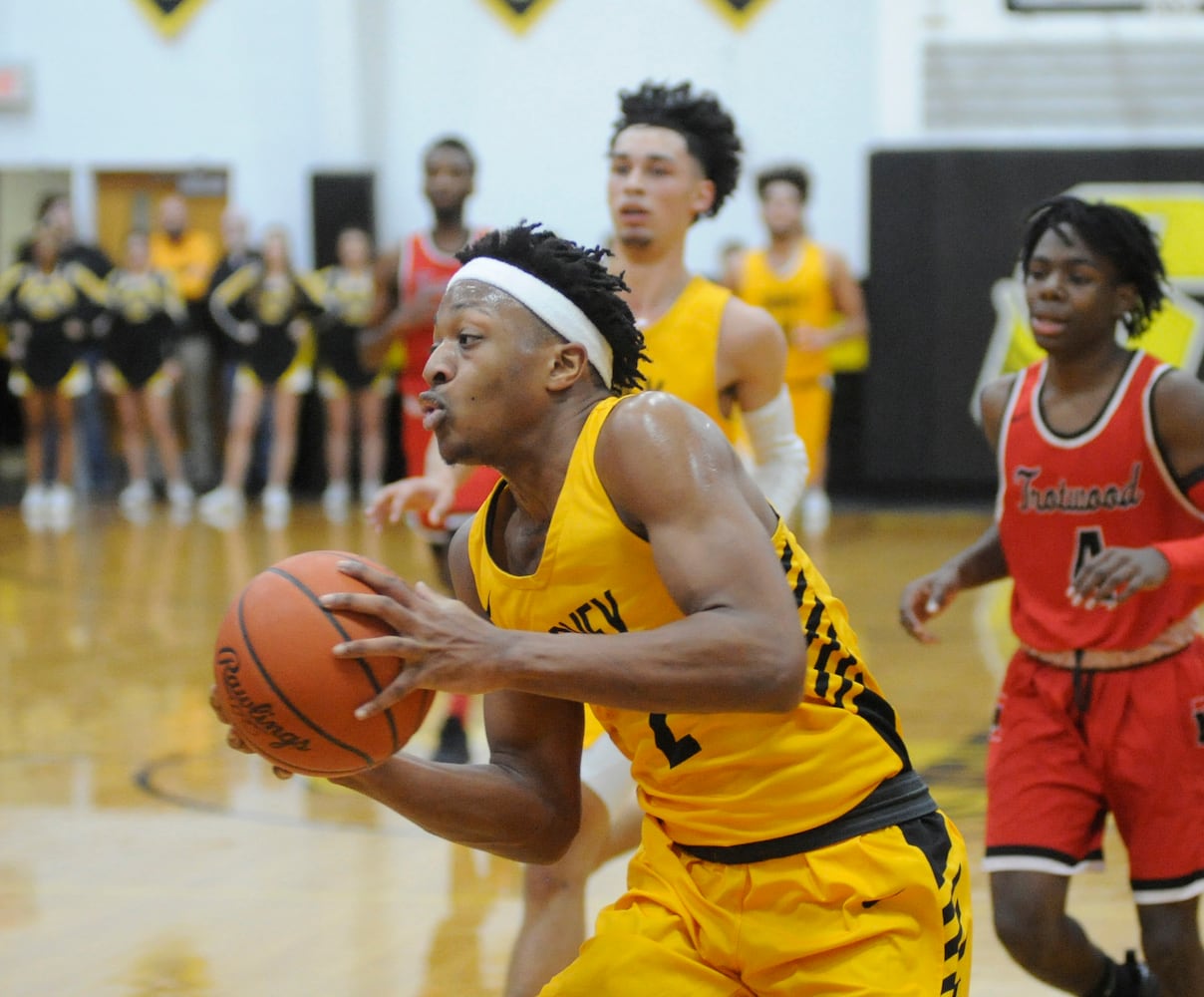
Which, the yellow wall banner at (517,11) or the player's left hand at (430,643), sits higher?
the yellow wall banner at (517,11)

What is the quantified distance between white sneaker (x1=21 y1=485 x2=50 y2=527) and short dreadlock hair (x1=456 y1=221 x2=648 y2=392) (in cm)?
1073

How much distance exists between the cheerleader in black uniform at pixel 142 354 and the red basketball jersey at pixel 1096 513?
10.5m

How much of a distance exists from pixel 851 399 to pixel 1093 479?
10.1 m

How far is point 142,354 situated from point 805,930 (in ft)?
38.6

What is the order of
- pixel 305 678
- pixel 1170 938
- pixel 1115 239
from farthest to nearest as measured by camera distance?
pixel 1115 239, pixel 1170 938, pixel 305 678

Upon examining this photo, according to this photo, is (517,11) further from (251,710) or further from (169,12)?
(251,710)

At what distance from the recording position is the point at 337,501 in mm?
12906

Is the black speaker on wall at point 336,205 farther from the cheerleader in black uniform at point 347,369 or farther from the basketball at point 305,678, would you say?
the basketball at point 305,678

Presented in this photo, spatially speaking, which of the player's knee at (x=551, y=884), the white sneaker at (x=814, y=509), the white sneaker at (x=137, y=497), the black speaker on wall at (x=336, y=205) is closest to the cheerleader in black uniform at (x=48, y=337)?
the white sneaker at (x=137, y=497)

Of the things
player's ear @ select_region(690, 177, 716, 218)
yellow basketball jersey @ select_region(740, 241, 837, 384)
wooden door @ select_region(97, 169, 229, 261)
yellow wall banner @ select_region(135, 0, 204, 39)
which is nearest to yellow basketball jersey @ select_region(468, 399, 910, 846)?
player's ear @ select_region(690, 177, 716, 218)

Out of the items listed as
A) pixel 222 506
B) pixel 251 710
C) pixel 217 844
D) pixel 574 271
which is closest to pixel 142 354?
pixel 222 506

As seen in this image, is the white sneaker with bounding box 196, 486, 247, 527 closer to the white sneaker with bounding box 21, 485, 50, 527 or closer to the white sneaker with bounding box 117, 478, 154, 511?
the white sneaker with bounding box 117, 478, 154, 511

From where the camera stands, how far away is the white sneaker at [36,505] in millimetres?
12656

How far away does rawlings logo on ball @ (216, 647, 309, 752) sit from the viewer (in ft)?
7.30
